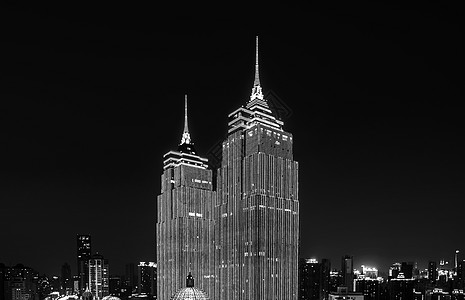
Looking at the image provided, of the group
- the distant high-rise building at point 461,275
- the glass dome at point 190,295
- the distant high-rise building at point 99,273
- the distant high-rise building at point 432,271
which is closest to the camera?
the glass dome at point 190,295

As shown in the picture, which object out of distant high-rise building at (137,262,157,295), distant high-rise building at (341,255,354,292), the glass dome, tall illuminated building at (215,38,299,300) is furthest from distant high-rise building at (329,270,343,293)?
the glass dome

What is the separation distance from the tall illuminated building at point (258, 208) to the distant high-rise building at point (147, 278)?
23.2 metres

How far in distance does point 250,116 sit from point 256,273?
27.8 ft

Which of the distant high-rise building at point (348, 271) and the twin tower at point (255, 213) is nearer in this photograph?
the twin tower at point (255, 213)

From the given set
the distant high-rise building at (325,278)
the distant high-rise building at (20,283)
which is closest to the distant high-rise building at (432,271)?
the distant high-rise building at (325,278)

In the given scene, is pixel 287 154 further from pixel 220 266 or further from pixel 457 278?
pixel 457 278

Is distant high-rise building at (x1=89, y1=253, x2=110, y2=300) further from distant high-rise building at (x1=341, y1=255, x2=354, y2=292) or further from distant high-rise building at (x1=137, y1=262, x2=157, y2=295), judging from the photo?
distant high-rise building at (x1=341, y1=255, x2=354, y2=292)

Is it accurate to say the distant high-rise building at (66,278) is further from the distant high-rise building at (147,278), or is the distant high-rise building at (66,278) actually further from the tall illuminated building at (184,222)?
the tall illuminated building at (184,222)

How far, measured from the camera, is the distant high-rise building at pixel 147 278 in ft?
173

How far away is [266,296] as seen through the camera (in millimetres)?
27266

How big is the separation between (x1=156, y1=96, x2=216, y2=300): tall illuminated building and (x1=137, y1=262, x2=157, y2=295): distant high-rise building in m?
14.6

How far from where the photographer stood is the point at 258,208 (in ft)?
90.2

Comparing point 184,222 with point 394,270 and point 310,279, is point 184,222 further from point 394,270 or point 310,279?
point 394,270

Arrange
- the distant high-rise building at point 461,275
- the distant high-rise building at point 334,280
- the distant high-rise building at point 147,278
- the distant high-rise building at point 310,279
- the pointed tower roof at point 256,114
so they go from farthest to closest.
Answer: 1. the distant high-rise building at point 147,278
2. the distant high-rise building at point 334,280
3. the distant high-rise building at point 310,279
4. the distant high-rise building at point 461,275
5. the pointed tower roof at point 256,114
